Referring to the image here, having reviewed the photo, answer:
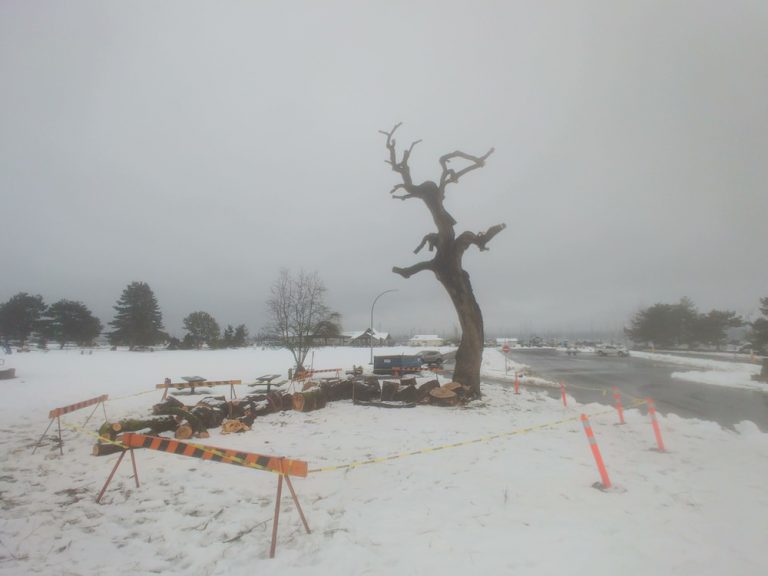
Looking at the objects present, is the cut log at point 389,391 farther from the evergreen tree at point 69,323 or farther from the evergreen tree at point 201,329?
the evergreen tree at point 69,323

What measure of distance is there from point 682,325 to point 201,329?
8825cm

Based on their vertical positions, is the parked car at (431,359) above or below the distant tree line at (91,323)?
below

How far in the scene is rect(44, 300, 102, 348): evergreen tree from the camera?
64125mm

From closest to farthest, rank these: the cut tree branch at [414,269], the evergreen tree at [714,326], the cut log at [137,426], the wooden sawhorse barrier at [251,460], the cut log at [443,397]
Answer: the wooden sawhorse barrier at [251,460], the cut log at [137,426], the cut log at [443,397], the cut tree branch at [414,269], the evergreen tree at [714,326]

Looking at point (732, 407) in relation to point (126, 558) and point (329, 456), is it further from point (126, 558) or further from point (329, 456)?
point (126, 558)

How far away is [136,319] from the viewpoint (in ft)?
194

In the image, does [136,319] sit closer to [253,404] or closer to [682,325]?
[253,404]

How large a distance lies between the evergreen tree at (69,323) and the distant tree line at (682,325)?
99652mm

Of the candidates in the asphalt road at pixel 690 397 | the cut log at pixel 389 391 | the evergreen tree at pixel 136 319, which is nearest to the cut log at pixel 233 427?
the cut log at pixel 389 391

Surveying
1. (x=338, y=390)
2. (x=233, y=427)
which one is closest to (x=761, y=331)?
(x=338, y=390)

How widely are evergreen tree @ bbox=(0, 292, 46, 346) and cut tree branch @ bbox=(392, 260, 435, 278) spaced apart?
80346 millimetres

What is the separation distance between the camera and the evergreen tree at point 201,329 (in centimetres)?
7232

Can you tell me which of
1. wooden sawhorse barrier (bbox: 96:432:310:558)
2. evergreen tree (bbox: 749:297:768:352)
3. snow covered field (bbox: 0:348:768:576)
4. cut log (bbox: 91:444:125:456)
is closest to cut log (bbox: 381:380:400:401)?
snow covered field (bbox: 0:348:768:576)

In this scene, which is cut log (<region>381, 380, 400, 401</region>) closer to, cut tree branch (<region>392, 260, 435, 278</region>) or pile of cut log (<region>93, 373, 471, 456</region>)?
pile of cut log (<region>93, 373, 471, 456</region>)
